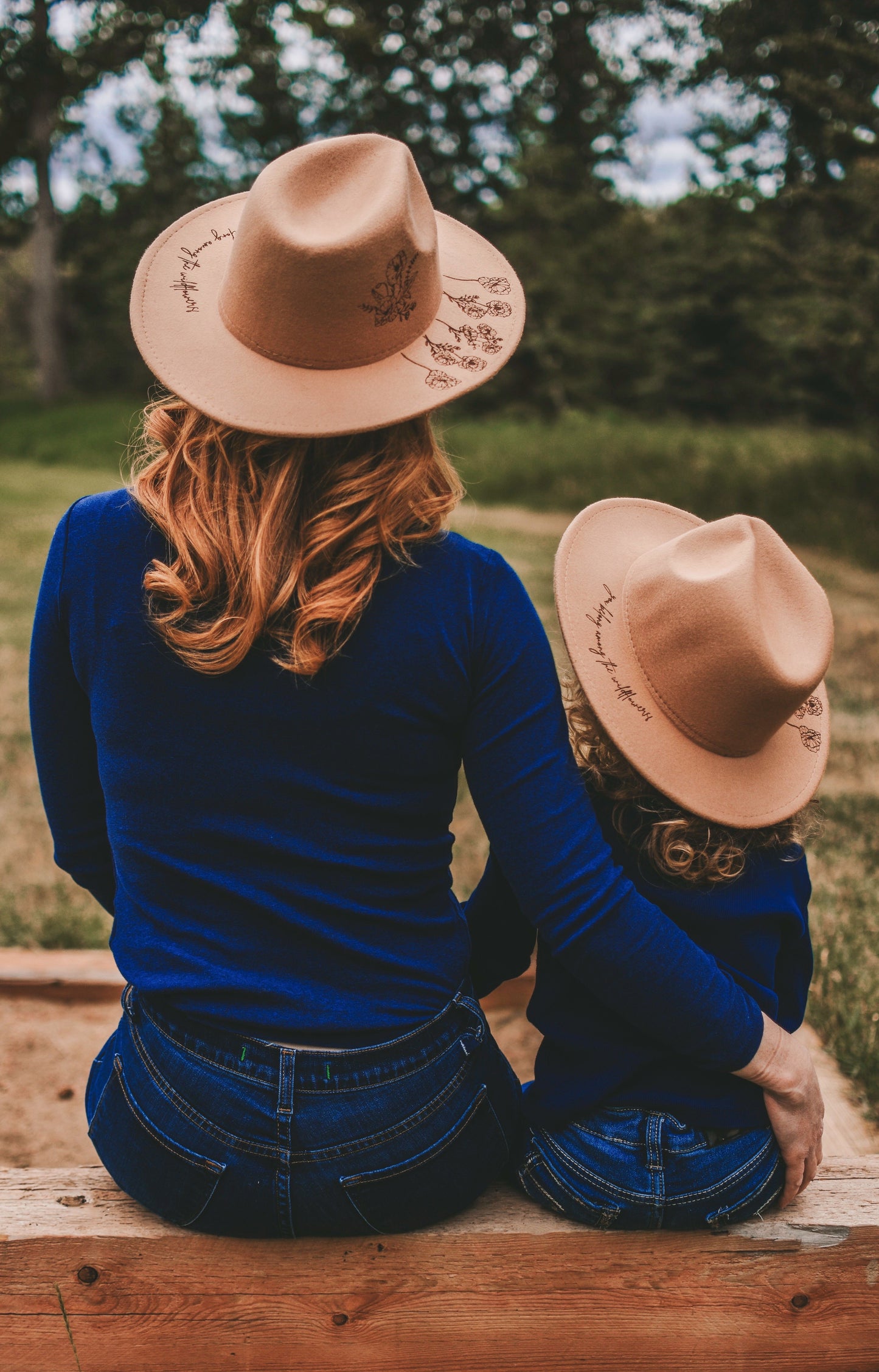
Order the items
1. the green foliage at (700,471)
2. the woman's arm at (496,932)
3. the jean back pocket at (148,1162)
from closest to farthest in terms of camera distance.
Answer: the jean back pocket at (148,1162), the woman's arm at (496,932), the green foliage at (700,471)

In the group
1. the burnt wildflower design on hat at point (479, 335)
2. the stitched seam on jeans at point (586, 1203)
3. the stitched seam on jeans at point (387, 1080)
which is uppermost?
the burnt wildflower design on hat at point (479, 335)

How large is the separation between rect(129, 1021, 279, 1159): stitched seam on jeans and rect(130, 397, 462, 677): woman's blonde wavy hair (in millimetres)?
511

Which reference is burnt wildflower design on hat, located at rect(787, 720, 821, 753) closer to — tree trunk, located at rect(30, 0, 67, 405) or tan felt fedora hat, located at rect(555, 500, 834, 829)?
tan felt fedora hat, located at rect(555, 500, 834, 829)

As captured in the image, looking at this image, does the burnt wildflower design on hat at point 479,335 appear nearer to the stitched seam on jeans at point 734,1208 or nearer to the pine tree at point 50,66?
the stitched seam on jeans at point 734,1208

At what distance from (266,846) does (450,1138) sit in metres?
0.44

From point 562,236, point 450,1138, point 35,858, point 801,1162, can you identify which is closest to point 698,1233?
point 801,1162

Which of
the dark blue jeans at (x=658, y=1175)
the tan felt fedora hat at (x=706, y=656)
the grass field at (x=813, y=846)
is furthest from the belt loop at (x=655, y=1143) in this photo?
the grass field at (x=813, y=846)

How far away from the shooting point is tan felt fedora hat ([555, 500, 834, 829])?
1.40 m

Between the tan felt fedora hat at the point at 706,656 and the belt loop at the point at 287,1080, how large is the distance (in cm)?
54

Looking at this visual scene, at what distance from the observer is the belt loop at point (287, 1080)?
1.29 m

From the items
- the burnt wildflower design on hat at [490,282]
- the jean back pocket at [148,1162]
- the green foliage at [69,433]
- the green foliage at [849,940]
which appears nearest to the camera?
the jean back pocket at [148,1162]

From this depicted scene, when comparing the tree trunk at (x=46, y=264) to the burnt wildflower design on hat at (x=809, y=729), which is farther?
the tree trunk at (x=46, y=264)

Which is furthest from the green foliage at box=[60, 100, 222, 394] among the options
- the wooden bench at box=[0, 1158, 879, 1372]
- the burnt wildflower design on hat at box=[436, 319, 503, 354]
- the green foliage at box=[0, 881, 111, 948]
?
the wooden bench at box=[0, 1158, 879, 1372]

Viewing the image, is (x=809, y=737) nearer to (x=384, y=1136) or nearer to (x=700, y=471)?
(x=384, y=1136)
